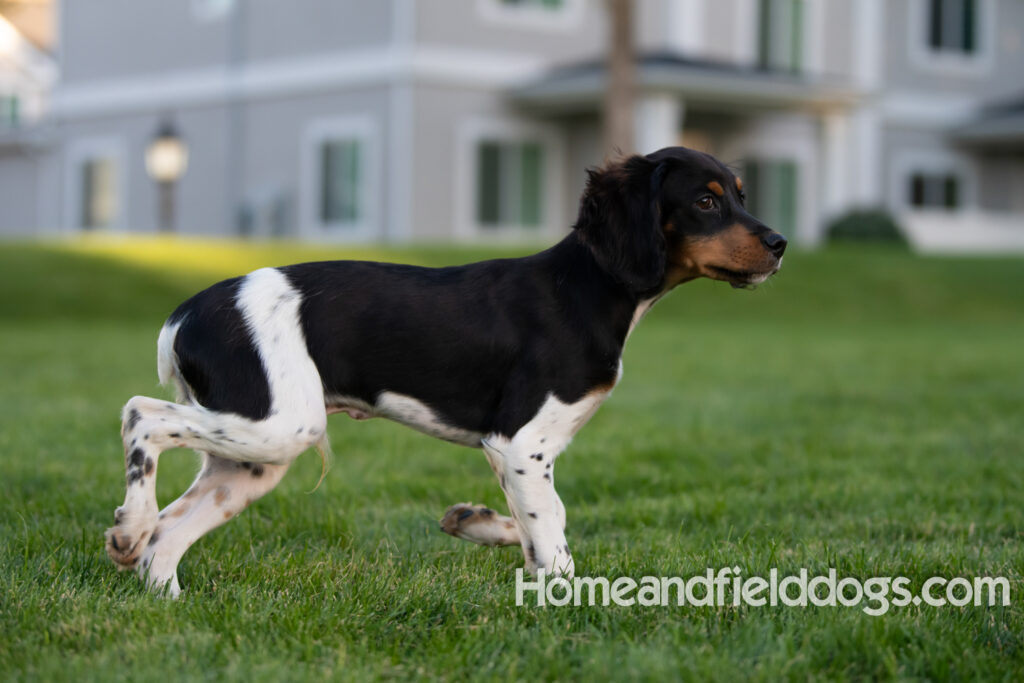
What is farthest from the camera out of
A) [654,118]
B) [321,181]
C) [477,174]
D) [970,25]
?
[970,25]

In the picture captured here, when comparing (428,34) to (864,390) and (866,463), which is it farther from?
(866,463)

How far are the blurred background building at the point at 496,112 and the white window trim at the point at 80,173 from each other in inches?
2.2

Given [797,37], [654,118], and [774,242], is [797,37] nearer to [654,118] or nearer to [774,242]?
[654,118]

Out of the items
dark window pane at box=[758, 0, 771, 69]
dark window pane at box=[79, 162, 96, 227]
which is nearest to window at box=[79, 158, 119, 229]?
dark window pane at box=[79, 162, 96, 227]

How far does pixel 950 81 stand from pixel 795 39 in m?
5.38

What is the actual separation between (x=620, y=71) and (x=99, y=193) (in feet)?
50.2

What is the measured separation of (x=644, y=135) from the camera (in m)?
26.2

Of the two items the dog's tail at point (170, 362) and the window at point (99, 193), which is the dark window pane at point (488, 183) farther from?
the dog's tail at point (170, 362)

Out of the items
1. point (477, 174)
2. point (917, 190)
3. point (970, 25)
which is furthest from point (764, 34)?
point (477, 174)

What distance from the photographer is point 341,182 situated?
26938 millimetres

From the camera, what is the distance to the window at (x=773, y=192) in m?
29.1

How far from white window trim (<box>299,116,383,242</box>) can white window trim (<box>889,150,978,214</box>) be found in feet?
41.4

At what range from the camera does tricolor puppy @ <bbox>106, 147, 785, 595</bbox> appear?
381cm

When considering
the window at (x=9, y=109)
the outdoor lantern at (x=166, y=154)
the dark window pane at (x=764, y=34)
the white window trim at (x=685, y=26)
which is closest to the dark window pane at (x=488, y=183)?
the white window trim at (x=685, y=26)
